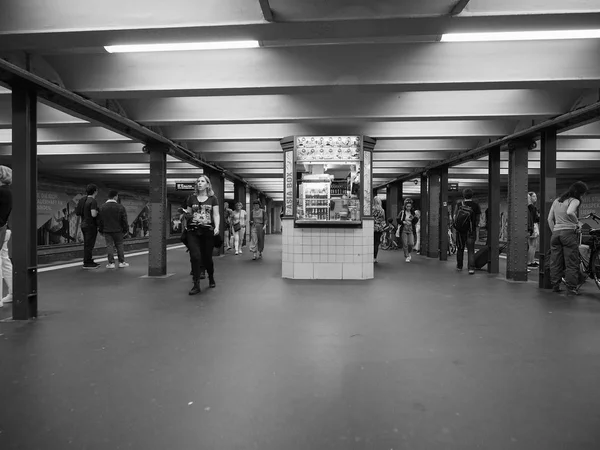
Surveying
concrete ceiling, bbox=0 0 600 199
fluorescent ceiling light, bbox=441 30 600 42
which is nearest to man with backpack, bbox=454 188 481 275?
concrete ceiling, bbox=0 0 600 199

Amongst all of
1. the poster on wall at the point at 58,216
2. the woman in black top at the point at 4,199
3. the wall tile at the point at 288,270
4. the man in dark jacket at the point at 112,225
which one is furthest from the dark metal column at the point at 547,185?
the poster on wall at the point at 58,216

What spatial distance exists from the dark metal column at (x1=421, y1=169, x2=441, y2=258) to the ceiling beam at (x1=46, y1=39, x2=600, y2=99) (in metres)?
7.39

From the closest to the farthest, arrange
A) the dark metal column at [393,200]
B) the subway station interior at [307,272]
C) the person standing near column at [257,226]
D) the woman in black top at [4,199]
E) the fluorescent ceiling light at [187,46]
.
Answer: the subway station interior at [307,272]
the fluorescent ceiling light at [187,46]
the woman in black top at [4,199]
the person standing near column at [257,226]
the dark metal column at [393,200]

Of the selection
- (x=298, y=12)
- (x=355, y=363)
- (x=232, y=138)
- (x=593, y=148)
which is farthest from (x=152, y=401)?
(x=593, y=148)

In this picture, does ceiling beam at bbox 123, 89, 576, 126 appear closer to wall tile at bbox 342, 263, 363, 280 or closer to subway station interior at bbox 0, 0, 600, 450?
subway station interior at bbox 0, 0, 600, 450

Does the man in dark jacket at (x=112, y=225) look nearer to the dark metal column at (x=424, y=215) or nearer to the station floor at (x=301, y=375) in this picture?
the station floor at (x=301, y=375)

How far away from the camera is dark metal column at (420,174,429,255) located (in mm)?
13031

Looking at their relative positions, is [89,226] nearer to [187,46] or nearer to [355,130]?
[187,46]

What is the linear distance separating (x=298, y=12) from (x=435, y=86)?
2418 millimetres

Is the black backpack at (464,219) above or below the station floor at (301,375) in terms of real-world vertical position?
above

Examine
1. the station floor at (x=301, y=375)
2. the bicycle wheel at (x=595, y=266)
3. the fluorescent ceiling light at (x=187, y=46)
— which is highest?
the fluorescent ceiling light at (x=187, y=46)

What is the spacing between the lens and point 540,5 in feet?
10.3

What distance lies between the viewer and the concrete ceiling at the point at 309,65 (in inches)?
128

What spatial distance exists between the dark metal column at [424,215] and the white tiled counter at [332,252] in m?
6.34
